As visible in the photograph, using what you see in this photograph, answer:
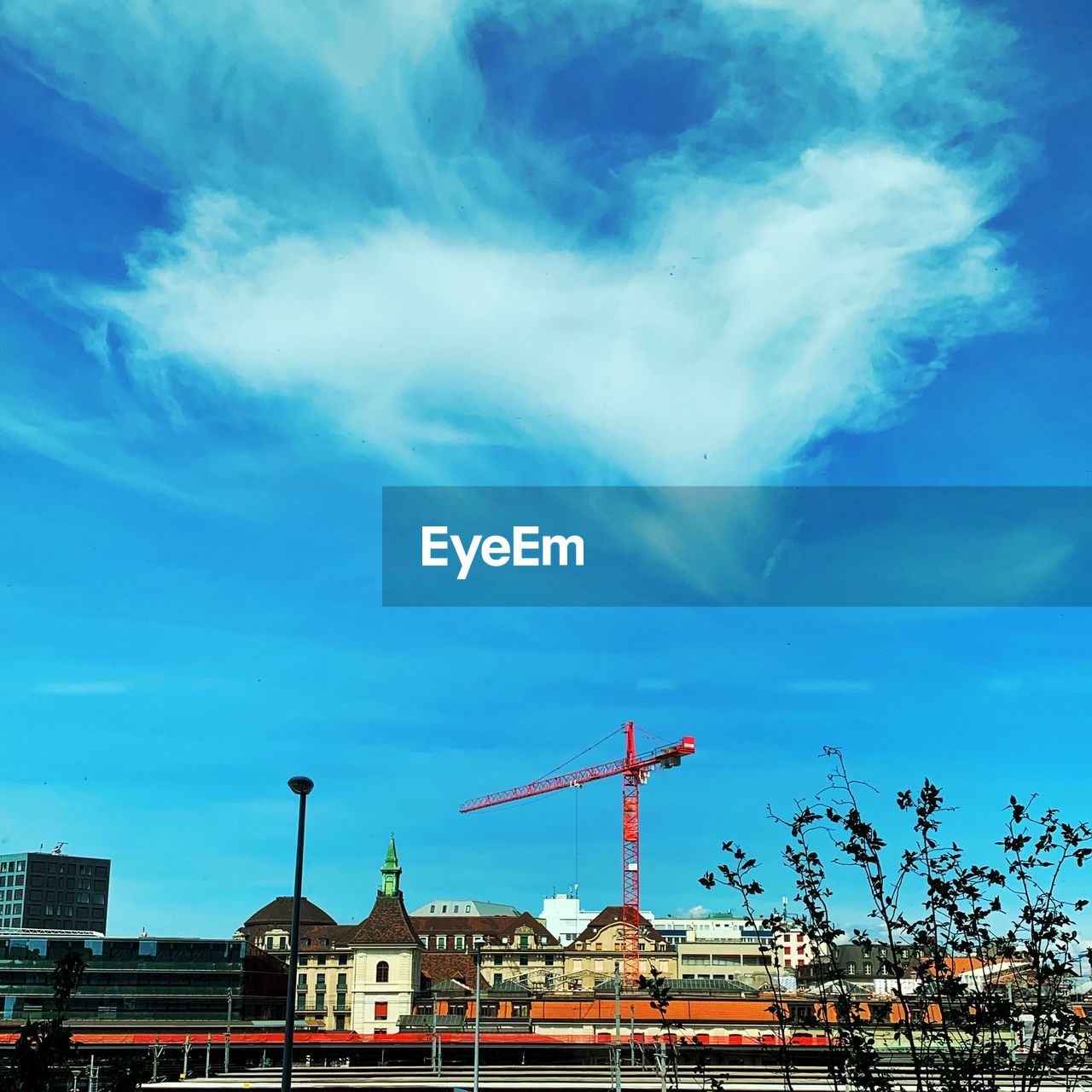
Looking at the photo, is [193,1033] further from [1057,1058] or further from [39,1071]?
[1057,1058]

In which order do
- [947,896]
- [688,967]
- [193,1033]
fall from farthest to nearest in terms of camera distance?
[688,967] < [193,1033] < [947,896]

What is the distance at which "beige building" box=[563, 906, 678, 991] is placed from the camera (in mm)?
132250

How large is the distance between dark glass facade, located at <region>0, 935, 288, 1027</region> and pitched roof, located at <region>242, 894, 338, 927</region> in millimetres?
44611

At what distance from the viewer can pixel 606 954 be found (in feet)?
444

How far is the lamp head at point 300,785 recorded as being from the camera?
2605 centimetres

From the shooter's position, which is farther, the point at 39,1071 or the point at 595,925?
the point at 595,925

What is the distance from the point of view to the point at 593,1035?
334 ft

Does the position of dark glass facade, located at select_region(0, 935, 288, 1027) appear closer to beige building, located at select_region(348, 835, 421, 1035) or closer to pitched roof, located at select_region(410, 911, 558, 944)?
beige building, located at select_region(348, 835, 421, 1035)

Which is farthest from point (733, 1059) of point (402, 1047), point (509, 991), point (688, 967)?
point (688, 967)

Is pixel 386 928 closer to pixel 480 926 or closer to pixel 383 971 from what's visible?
pixel 383 971

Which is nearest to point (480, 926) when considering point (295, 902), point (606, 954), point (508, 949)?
point (508, 949)

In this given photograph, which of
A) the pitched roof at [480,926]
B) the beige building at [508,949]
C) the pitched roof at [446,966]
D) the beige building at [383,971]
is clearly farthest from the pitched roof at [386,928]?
the pitched roof at [480,926]

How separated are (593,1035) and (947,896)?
9823cm

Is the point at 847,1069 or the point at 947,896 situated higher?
the point at 947,896
